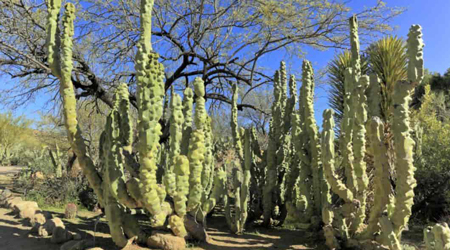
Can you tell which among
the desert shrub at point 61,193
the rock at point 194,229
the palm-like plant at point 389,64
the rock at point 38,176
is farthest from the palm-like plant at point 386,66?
the rock at point 38,176

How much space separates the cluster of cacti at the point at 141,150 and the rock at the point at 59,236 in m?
0.94

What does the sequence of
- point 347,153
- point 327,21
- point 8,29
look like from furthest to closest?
point 327,21 < point 8,29 < point 347,153

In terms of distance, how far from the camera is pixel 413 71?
3.31 metres

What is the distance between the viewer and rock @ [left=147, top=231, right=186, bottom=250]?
422 centimetres

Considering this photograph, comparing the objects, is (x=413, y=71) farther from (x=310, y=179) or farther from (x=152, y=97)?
(x=152, y=97)

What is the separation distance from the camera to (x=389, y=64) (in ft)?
22.7

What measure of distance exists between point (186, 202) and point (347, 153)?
2.51 meters

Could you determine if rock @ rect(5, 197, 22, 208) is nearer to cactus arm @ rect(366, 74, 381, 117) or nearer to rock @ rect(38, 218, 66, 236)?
rock @ rect(38, 218, 66, 236)

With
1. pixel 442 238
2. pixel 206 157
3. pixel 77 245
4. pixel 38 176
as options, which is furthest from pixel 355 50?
pixel 38 176

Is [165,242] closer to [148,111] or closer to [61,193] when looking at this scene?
[148,111]

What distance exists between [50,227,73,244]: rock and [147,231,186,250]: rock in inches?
58.3

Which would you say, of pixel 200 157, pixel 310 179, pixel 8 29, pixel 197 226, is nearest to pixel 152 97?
pixel 200 157

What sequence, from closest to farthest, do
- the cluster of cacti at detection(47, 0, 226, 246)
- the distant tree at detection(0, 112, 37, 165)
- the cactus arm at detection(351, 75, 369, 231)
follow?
the cluster of cacti at detection(47, 0, 226, 246), the cactus arm at detection(351, 75, 369, 231), the distant tree at detection(0, 112, 37, 165)

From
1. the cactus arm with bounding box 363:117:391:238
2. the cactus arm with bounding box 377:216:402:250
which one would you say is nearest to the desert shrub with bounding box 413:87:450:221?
the cactus arm with bounding box 363:117:391:238
